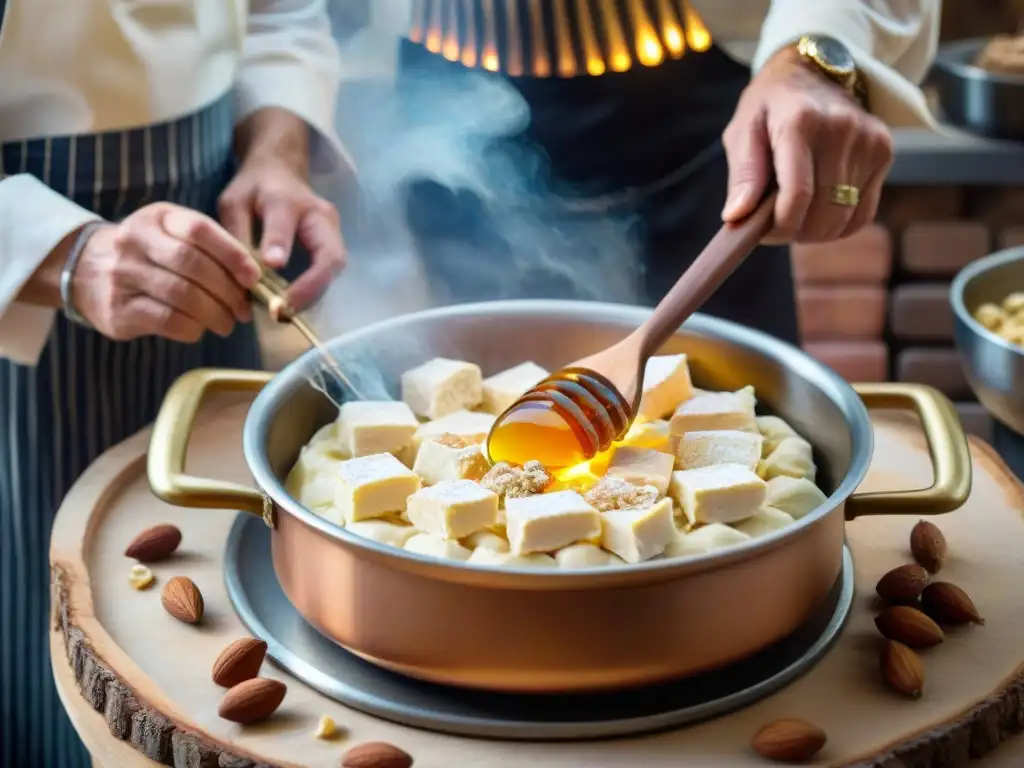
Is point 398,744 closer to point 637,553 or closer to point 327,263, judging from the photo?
point 637,553

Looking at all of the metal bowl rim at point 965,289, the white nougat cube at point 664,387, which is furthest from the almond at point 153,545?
the metal bowl rim at point 965,289

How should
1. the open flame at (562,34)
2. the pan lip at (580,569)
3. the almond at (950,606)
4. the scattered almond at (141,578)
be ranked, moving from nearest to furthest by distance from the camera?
the pan lip at (580,569), the almond at (950,606), the scattered almond at (141,578), the open flame at (562,34)

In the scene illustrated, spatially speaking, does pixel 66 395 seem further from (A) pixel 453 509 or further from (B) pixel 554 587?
(B) pixel 554 587

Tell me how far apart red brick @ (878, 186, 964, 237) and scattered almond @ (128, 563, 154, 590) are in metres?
2.30

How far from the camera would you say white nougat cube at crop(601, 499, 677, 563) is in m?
1.11

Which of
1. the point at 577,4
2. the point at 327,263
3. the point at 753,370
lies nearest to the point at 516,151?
the point at 577,4

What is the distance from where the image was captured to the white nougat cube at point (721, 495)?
46.9 inches

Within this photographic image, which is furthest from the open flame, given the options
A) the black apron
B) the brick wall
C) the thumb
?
the brick wall

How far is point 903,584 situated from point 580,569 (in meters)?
0.44

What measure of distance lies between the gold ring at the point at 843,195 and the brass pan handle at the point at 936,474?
0.24m

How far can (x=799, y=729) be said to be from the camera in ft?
3.35

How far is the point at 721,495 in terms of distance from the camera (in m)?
1.19

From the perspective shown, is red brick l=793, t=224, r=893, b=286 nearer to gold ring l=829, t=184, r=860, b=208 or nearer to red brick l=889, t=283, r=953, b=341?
red brick l=889, t=283, r=953, b=341

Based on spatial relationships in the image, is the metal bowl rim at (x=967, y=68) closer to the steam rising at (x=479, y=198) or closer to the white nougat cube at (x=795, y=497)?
the steam rising at (x=479, y=198)
